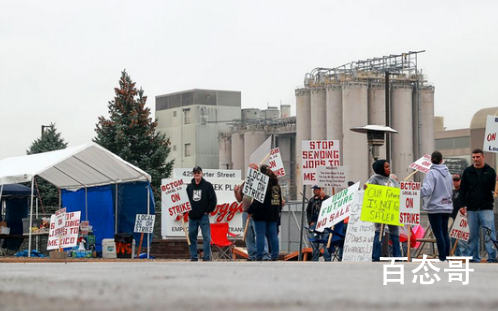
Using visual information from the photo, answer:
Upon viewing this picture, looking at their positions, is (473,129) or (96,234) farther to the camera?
(473,129)

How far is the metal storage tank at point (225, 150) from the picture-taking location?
101m

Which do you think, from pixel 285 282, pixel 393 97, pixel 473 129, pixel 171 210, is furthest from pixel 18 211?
pixel 473 129

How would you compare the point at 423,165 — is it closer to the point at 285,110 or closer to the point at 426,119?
the point at 426,119

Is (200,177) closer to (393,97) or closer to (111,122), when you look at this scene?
(111,122)

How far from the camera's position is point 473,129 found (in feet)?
311

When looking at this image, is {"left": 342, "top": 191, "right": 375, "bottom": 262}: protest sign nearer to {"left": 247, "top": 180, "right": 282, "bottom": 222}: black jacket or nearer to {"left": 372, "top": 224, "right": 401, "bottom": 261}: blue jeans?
{"left": 247, "top": 180, "right": 282, "bottom": 222}: black jacket

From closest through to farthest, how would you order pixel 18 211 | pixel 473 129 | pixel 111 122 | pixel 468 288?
1. pixel 468 288
2. pixel 18 211
3. pixel 111 122
4. pixel 473 129

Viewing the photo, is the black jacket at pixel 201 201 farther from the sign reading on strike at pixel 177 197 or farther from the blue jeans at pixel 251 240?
the sign reading on strike at pixel 177 197

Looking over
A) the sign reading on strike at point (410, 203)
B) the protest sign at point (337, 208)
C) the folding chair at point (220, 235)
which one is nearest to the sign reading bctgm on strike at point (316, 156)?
the protest sign at point (337, 208)

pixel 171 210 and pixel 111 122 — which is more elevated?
pixel 111 122

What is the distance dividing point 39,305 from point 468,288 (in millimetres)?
3061

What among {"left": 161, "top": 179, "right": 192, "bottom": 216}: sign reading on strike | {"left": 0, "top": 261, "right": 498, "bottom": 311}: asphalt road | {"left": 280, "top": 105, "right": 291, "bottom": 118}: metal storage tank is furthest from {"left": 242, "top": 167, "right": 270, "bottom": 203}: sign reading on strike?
{"left": 280, "top": 105, "right": 291, "bottom": 118}: metal storage tank

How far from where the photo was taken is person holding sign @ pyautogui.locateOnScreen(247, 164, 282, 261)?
1773 centimetres

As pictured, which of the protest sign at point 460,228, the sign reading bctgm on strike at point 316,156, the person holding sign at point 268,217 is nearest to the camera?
the person holding sign at point 268,217
